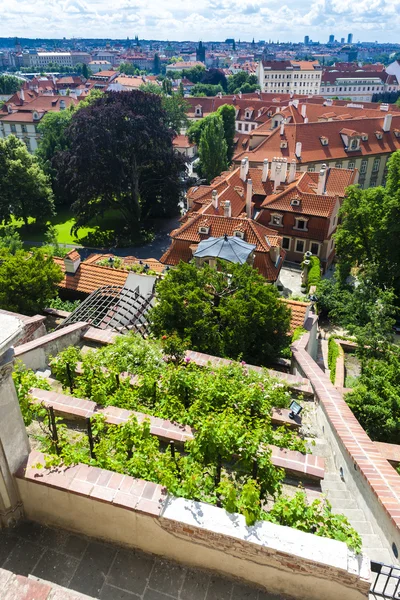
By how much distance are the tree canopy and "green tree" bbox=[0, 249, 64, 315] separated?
19.8 ft

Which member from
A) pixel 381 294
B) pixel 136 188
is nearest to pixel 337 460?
pixel 381 294

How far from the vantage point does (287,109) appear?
60438 millimetres

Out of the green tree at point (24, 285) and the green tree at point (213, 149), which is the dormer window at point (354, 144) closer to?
the green tree at point (213, 149)

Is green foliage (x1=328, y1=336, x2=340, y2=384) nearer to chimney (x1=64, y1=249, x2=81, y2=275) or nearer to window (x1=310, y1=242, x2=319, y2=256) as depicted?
chimney (x1=64, y1=249, x2=81, y2=275)

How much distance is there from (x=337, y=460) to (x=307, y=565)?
3.52 meters

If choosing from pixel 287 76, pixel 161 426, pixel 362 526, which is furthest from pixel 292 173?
pixel 287 76

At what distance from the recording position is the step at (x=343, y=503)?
7359mm

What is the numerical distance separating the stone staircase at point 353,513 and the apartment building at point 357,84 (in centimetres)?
14828

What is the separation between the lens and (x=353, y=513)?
7293 mm

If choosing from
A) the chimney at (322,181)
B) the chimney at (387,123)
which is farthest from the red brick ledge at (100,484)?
the chimney at (387,123)

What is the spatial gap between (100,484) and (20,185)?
127 feet

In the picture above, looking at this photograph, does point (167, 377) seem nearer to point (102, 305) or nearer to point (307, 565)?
point (307, 565)

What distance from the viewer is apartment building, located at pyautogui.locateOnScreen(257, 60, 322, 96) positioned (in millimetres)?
128875

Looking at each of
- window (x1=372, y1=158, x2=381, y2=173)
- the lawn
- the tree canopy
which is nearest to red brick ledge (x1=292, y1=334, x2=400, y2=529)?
the tree canopy
